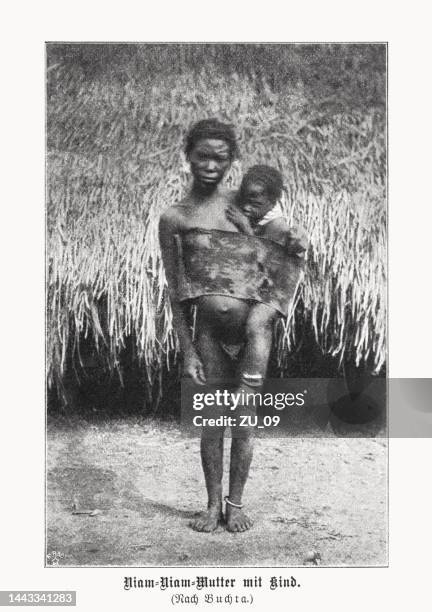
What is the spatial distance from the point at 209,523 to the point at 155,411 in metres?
0.38

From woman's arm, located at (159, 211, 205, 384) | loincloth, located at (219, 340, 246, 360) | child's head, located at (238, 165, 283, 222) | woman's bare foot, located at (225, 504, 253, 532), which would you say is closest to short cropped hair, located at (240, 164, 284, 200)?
child's head, located at (238, 165, 283, 222)

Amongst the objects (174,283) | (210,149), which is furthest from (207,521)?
(210,149)

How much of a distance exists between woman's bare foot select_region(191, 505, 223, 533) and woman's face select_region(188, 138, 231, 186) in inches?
40.2

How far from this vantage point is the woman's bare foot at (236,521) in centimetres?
238

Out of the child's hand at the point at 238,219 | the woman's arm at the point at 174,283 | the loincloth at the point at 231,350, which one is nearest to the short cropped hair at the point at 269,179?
the child's hand at the point at 238,219

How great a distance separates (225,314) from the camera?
239cm

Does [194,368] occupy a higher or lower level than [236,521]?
higher

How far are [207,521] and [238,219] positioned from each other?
940 millimetres

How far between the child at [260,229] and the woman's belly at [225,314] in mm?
26

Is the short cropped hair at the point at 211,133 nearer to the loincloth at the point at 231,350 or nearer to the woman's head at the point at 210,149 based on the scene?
the woman's head at the point at 210,149

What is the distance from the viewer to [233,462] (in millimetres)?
2395

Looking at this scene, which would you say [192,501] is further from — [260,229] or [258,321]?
[260,229]

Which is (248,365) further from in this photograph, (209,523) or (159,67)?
(159,67)

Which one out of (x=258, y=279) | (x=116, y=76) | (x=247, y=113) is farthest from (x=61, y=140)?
(x=258, y=279)
